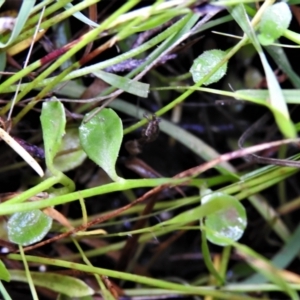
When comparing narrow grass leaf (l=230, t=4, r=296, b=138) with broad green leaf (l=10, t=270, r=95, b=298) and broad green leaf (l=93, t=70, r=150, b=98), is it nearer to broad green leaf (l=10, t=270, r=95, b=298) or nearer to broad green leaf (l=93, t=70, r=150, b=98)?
broad green leaf (l=93, t=70, r=150, b=98)

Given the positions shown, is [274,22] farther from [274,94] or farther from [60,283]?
[60,283]

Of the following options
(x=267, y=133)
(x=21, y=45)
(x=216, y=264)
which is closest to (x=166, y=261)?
(x=216, y=264)

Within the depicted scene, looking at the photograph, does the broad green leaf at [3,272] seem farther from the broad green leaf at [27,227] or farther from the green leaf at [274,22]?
the green leaf at [274,22]

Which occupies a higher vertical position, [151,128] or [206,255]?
[151,128]

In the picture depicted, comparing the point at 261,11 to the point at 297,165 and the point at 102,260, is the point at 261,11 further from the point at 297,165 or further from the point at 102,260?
the point at 102,260

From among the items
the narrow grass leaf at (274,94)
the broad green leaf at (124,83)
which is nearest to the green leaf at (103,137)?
the broad green leaf at (124,83)

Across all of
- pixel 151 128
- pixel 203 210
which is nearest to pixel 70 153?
pixel 151 128
